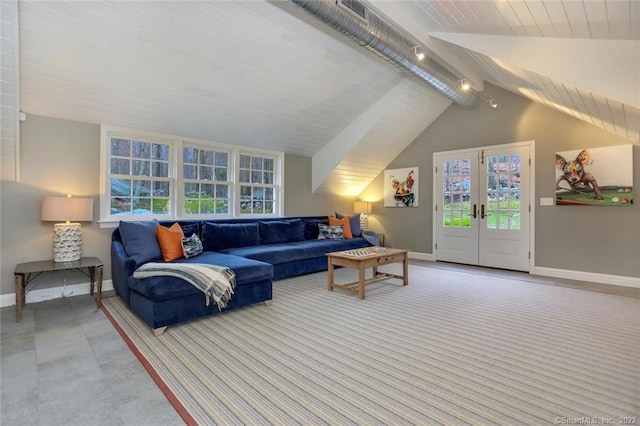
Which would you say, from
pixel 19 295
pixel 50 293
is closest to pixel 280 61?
pixel 19 295

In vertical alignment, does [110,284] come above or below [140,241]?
below

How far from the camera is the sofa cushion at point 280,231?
16.8 feet

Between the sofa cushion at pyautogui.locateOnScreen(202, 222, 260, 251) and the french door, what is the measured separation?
11.7 ft

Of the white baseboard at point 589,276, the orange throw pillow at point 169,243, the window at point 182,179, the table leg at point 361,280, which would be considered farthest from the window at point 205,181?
the white baseboard at point 589,276

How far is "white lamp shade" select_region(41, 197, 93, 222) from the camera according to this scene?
3.33 m

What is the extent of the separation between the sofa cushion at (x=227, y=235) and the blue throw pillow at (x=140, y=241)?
0.86 metres

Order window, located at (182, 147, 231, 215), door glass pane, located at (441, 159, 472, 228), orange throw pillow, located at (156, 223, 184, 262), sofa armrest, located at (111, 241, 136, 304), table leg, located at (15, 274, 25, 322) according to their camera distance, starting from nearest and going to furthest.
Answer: table leg, located at (15, 274, 25, 322) → sofa armrest, located at (111, 241, 136, 304) → orange throw pillow, located at (156, 223, 184, 262) → window, located at (182, 147, 231, 215) → door glass pane, located at (441, 159, 472, 228)

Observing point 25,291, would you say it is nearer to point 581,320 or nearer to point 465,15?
point 465,15

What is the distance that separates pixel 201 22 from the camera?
10.3 feet

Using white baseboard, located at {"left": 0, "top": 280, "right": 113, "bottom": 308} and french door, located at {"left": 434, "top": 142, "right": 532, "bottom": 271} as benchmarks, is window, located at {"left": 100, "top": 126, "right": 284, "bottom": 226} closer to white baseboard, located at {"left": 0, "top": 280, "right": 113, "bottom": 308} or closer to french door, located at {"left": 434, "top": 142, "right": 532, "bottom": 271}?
white baseboard, located at {"left": 0, "top": 280, "right": 113, "bottom": 308}

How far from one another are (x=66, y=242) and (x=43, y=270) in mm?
538

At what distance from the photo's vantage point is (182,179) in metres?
4.79

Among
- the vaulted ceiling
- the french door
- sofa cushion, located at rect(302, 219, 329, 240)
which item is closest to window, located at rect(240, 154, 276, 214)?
the vaulted ceiling

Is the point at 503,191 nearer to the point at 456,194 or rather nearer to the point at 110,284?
the point at 456,194
